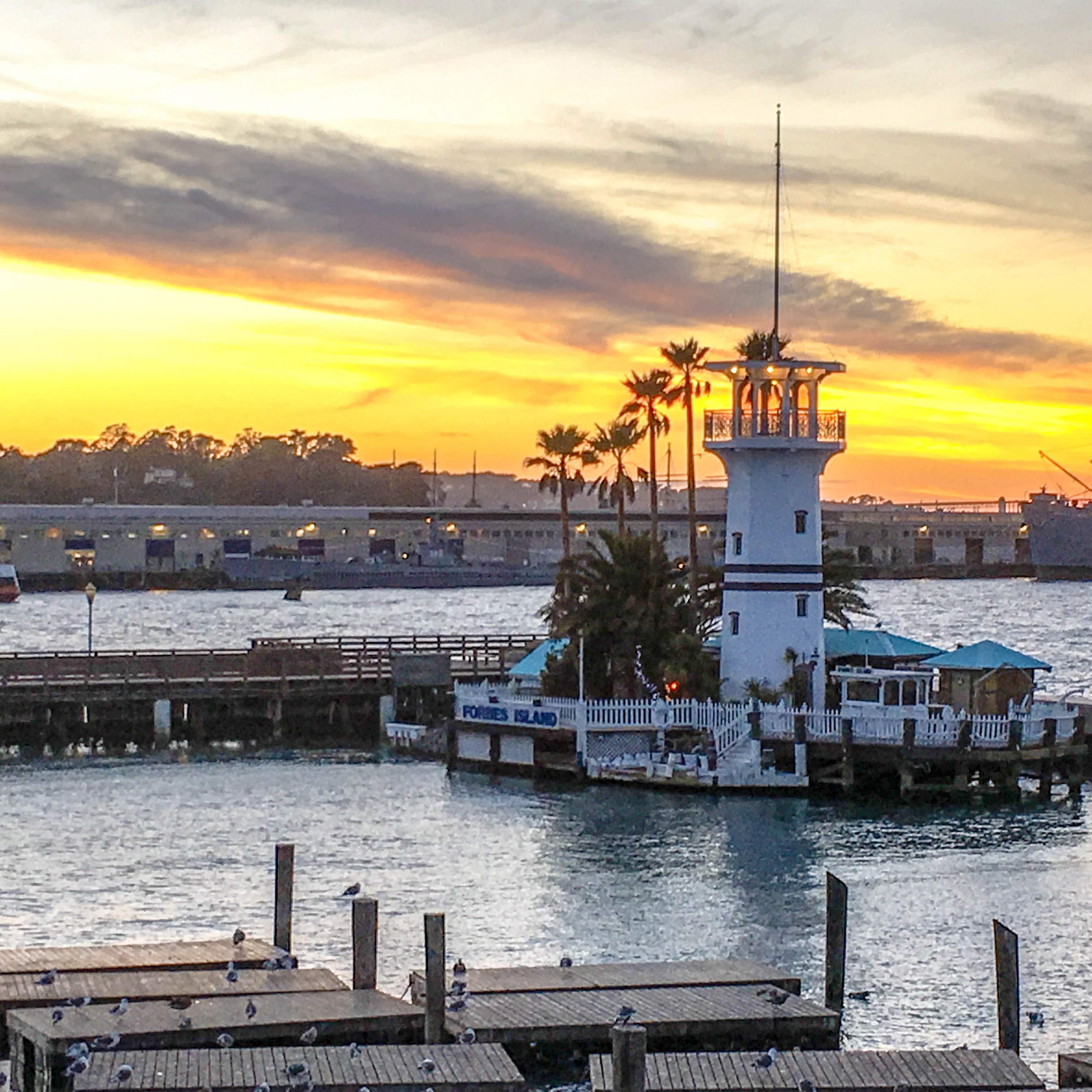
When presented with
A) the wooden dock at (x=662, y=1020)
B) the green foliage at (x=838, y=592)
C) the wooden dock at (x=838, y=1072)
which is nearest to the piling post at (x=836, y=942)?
the wooden dock at (x=662, y=1020)

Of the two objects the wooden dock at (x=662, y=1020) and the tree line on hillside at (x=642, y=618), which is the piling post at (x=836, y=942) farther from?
the tree line on hillside at (x=642, y=618)

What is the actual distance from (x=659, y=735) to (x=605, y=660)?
13.9ft

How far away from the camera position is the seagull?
76.6 feet

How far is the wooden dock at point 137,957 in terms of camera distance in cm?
2762

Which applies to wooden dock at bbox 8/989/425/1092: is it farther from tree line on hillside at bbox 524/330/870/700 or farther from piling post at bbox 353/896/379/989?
tree line on hillside at bbox 524/330/870/700

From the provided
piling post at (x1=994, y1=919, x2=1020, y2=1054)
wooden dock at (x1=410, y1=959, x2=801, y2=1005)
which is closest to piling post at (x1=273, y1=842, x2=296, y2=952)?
wooden dock at (x1=410, y1=959, x2=801, y2=1005)

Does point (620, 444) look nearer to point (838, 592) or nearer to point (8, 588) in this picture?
point (838, 592)

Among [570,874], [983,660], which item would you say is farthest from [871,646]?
[570,874]

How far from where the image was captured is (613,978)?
91.0 feet

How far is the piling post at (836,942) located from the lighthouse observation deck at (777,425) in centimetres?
2378

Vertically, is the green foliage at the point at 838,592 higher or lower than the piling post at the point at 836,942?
higher

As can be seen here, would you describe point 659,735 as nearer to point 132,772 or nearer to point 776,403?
point 776,403

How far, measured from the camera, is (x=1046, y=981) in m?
31.0

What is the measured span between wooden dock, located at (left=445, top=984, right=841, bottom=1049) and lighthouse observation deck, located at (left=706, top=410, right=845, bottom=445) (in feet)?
87.2
